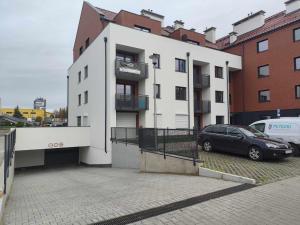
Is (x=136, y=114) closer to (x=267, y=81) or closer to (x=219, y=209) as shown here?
(x=267, y=81)

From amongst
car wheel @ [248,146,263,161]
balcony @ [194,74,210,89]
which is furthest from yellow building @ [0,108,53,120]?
car wheel @ [248,146,263,161]

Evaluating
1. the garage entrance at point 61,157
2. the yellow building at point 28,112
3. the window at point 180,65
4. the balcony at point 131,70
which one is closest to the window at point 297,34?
the window at point 180,65

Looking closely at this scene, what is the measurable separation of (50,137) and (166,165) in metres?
12.9

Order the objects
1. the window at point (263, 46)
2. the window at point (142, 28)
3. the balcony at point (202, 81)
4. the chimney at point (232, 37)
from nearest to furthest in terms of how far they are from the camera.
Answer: the window at point (142, 28) → the balcony at point (202, 81) → the window at point (263, 46) → the chimney at point (232, 37)

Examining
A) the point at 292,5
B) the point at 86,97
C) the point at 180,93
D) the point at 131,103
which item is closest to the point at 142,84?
the point at 131,103

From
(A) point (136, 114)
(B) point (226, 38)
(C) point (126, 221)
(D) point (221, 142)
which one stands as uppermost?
(B) point (226, 38)

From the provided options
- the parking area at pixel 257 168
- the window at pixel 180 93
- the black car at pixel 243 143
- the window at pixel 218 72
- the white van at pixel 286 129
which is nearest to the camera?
the parking area at pixel 257 168

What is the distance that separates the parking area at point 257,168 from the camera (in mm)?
8461

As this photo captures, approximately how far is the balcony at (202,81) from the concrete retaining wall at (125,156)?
462 inches

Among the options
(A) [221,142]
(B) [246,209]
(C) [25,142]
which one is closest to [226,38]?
(A) [221,142]

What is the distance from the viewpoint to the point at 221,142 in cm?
1313

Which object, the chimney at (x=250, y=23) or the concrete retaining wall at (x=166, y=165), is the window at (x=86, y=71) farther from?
the chimney at (x=250, y=23)

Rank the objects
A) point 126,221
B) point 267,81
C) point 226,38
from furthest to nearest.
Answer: point 226,38, point 267,81, point 126,221

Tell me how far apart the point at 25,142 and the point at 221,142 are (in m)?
14.7
